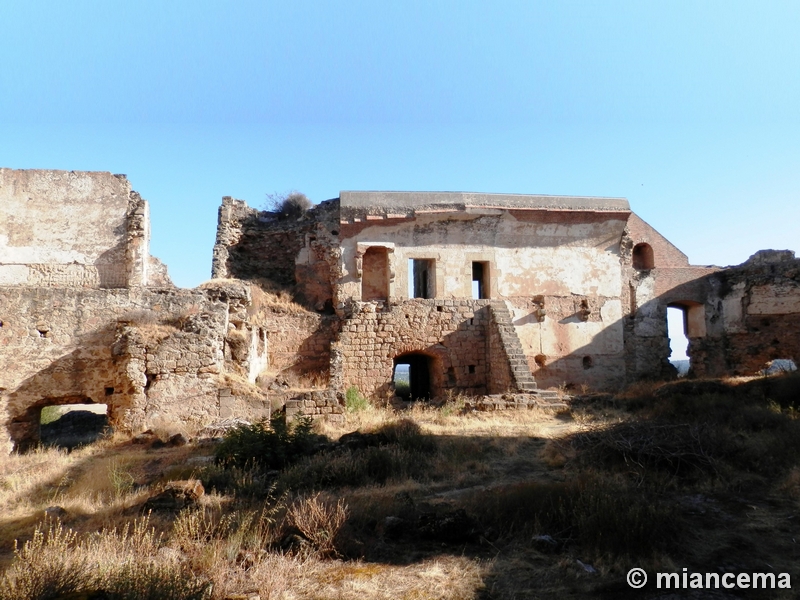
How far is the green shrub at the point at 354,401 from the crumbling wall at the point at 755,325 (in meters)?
11.9

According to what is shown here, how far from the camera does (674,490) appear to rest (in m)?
Result: 6.58

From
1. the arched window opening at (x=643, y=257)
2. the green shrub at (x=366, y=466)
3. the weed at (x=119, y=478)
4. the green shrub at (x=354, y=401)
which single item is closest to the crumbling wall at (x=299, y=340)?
the green shrub at (x=354, y=401)

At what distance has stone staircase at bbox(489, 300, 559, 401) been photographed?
12.9m

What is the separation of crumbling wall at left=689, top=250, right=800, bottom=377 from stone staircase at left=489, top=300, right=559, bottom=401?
8244mm

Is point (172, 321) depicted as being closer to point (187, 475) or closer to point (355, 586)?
point (187, 475)

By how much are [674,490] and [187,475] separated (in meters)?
6.02

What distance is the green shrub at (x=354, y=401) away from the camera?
12.7 meters

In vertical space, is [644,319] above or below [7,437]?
above

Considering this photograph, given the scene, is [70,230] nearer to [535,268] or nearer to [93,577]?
[535,268]

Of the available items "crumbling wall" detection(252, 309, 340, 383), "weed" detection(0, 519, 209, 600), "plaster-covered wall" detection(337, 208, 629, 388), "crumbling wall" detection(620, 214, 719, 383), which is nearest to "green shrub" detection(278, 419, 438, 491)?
"weed" detection(0, 519, 209, 600)

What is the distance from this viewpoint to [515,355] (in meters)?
13.8

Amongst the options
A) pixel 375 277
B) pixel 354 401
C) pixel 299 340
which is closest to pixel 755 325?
pixel 375 277

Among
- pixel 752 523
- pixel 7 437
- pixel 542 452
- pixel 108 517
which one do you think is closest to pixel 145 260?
pixel 7 437

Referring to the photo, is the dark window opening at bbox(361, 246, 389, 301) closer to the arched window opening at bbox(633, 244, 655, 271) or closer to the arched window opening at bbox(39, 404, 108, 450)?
the arched window opening at bbox(39, 404, 108, 450)
